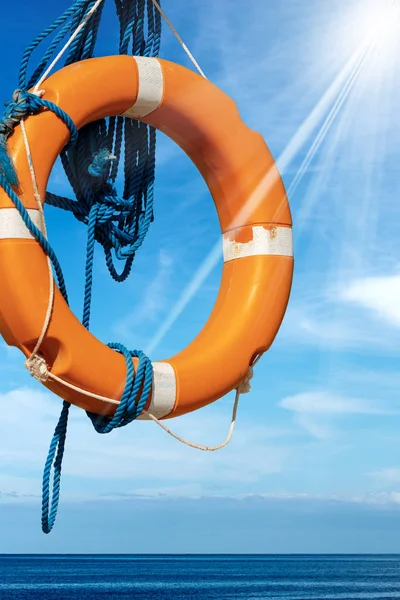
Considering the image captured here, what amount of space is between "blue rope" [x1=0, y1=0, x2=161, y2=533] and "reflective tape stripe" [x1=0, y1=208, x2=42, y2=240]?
0.06ft

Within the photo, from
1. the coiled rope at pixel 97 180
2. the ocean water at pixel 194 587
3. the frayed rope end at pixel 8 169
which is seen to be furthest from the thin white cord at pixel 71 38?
the ocean water at pixel 194 587

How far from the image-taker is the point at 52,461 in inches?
109

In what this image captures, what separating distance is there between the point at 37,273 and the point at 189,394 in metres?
0.64

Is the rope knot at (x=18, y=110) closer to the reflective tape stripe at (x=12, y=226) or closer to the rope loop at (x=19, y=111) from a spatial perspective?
the rope loop at (x=19, y=111)

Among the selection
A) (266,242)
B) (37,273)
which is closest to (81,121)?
(37,273)

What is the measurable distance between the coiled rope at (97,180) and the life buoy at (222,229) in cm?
4

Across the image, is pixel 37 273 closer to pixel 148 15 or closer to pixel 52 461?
pixel 52 461

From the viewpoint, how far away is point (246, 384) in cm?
295

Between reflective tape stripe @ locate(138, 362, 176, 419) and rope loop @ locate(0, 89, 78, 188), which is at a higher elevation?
rope loop @ locate(0, 89, 78, 188)

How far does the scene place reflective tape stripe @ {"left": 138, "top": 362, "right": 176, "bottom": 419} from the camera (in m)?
2.68

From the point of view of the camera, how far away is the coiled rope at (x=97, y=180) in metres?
2.61

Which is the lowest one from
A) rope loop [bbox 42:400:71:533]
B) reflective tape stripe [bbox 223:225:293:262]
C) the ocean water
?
the ocean water

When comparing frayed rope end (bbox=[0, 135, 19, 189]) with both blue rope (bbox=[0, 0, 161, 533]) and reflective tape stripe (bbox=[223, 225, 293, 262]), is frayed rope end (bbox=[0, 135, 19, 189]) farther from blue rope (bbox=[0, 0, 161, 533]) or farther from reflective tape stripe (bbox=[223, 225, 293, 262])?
reflective tape stripe (bbox=[223, 225, 293, 262])

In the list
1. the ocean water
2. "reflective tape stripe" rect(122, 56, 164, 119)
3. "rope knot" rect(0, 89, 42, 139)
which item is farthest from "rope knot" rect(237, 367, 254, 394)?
the ocean water
